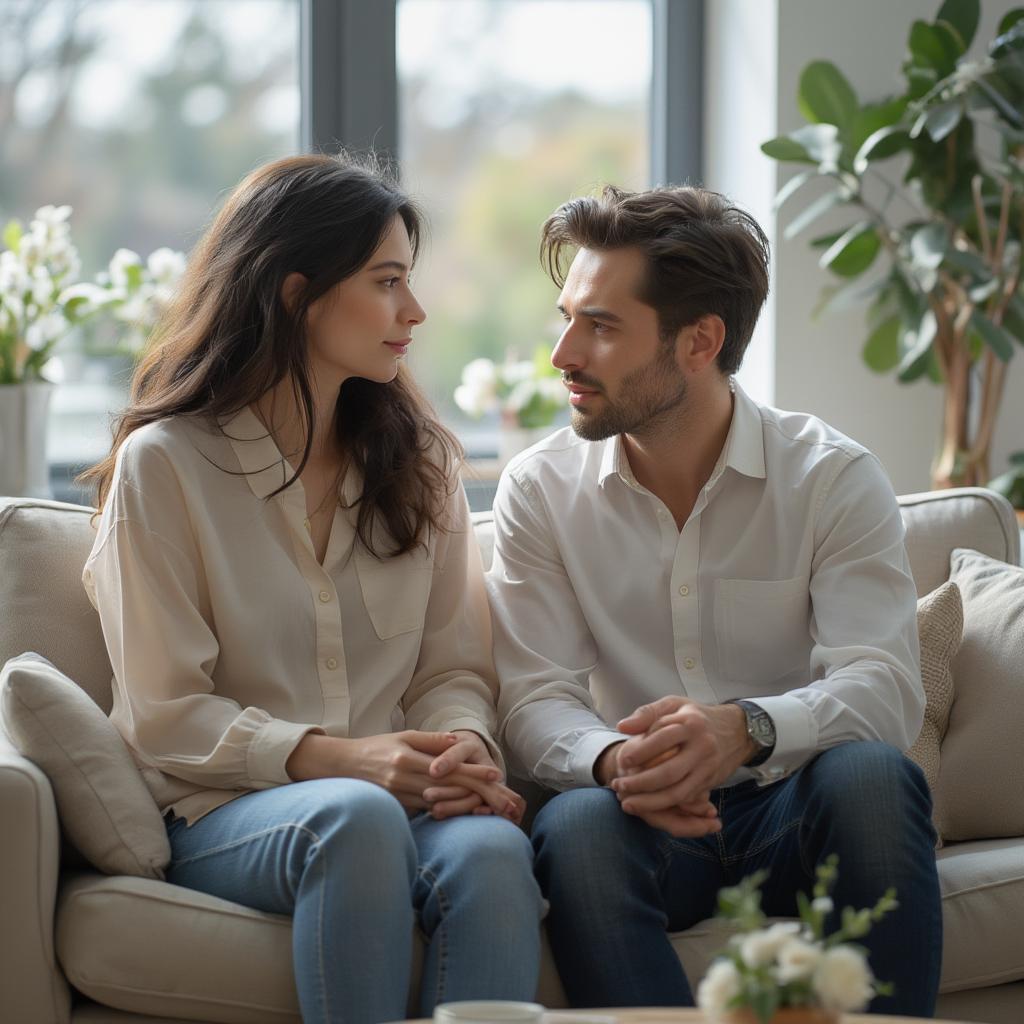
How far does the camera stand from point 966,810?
2.04 m

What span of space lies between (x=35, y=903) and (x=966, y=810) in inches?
49.1

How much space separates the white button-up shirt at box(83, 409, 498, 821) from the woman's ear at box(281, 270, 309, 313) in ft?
0.55

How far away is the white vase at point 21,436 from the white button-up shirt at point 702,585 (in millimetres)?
1148

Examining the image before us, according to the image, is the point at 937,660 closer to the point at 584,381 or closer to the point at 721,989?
the point at 584,381

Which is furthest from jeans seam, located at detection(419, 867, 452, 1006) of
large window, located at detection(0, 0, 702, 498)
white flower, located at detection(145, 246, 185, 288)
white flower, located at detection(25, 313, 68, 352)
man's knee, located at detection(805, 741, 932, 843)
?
white flower, located at detection(145, 246, 185, 288)

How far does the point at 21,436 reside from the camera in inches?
110

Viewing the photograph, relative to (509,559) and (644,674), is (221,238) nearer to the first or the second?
(509,559)

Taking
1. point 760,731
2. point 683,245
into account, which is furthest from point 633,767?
point 683,245

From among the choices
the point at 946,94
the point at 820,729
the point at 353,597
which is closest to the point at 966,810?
the point at 820,729

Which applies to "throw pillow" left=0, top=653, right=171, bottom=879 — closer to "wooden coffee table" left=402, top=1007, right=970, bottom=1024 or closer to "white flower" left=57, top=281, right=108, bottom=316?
"wooden coffee table" left=402, top=1007, right=970, bottom=1024

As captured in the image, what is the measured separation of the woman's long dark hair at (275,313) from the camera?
77.4 inches

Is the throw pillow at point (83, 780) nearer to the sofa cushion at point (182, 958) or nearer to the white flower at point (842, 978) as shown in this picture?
the sofa cushion at point (182, 958)

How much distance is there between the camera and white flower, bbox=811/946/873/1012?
99 centimetres

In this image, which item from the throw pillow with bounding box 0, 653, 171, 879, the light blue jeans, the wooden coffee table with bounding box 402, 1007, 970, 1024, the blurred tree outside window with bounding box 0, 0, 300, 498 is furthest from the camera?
the blurred tree outside window with bounding box 0, 0, 300, 498
